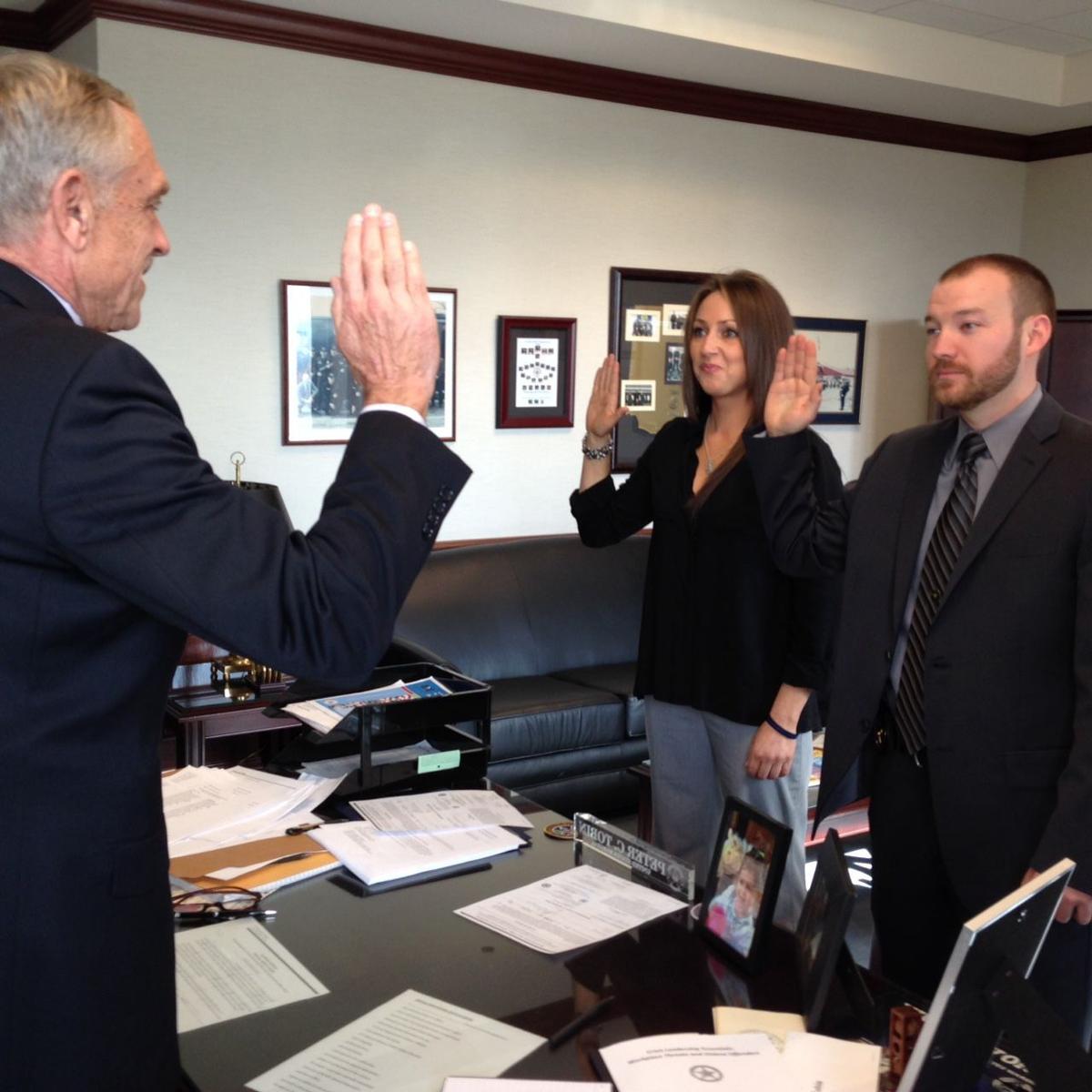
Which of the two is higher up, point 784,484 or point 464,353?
point 464,353

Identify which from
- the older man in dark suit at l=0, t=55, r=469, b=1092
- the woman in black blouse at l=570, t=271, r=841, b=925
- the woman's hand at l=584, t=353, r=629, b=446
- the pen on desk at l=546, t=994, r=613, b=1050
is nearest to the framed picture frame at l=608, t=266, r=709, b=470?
the woman's hand at l=584, t=353, r=629, b=446

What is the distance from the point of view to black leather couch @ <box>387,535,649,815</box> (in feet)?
14.1

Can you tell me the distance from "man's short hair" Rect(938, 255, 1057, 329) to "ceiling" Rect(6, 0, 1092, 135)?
267 cm

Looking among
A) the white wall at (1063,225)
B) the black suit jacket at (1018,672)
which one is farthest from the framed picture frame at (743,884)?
the white wall at (1063,225)

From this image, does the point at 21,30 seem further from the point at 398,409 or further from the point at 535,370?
the point at 398,409

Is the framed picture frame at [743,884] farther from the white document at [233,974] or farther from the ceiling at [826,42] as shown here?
the ceiling at [826,42]

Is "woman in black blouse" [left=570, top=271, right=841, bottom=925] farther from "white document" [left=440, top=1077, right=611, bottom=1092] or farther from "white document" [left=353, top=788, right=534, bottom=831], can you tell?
"white document" [left=440, top=1077, right=611, bottom=1092]

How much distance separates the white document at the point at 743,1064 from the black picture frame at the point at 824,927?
2.6 inches

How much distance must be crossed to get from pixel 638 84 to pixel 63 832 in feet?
16.0

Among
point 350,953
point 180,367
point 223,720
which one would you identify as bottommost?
point 223,720

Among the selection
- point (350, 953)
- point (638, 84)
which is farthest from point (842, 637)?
point (638, 84)

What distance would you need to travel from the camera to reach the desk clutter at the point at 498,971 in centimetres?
130

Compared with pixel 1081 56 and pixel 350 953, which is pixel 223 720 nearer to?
pixel 350 953

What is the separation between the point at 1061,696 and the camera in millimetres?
2014
